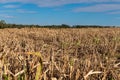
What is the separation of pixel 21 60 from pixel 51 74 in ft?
2.81

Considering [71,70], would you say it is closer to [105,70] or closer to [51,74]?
[51,74]

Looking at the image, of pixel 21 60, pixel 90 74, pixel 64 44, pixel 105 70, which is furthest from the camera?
pixel 64 44

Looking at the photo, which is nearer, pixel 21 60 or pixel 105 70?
pixel 105 70

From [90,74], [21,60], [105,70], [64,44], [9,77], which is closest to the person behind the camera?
[9,77]

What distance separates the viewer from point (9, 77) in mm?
3891

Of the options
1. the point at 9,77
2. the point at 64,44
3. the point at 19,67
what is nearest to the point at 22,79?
the point at 9,77

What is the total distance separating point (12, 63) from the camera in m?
5.16

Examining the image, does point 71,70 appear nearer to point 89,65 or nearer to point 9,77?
point 89,65

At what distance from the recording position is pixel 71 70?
4.27 metres

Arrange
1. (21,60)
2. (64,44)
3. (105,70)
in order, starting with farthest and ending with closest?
(64,44), (21,60), (105,70)

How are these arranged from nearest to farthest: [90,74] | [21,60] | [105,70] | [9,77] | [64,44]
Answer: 1. [9,77]
2. [90,74]
3. [105,70]
4. [21,60]
5. [64,44]

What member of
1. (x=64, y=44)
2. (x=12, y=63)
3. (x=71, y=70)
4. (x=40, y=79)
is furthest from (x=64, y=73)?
(x=64, y=44)

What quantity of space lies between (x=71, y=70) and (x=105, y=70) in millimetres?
528

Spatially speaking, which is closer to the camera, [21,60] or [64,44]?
[21,60]
